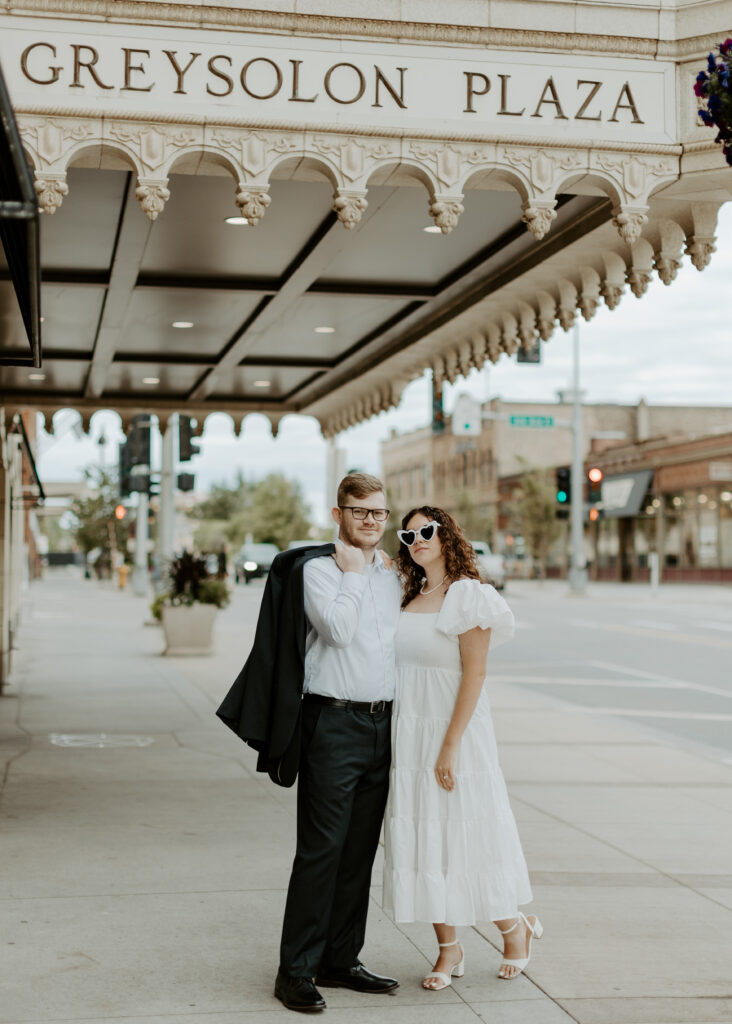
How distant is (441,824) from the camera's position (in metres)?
4.93

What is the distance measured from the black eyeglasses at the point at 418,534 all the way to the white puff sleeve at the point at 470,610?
0.22 metres

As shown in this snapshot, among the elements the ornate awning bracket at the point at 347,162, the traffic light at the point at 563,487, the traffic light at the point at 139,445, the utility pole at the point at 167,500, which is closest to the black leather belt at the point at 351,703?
the ornate awning bracket at the point at 347,162

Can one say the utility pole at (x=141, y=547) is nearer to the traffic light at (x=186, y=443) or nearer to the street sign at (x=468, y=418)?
the street sign at (x=468, y=418)

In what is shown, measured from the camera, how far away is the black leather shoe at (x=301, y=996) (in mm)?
4742

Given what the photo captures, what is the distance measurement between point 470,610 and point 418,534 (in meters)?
0.37

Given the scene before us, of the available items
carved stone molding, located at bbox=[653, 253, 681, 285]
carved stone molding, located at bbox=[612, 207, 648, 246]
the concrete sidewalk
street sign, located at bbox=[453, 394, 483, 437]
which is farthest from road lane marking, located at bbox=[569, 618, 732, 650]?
carved stone molding, located at bbox=[612, 207, 648, 246]

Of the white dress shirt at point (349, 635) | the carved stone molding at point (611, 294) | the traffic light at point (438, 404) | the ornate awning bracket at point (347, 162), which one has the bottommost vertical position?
the white dress shirt at point (349, 635)

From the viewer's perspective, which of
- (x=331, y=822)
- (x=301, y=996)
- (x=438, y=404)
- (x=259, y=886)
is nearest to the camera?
(x=301, y=996)

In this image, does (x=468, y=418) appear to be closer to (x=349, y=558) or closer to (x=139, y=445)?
(x=139, y=445)

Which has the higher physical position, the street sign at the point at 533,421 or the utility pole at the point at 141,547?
the street sign at the point at 533,421

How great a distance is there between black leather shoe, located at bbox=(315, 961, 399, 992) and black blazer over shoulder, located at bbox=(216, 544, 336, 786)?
801mm

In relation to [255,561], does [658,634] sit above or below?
below

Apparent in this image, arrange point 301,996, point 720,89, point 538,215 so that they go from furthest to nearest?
point 538,215 < point 301,996 < point 720,89

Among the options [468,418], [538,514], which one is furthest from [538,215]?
[538,514]
